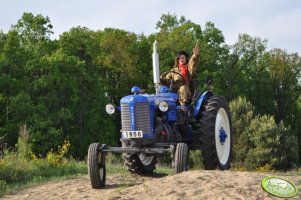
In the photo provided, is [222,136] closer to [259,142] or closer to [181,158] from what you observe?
[181,158]

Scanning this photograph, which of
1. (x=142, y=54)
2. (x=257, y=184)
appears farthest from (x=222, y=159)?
(x=142, y=54)

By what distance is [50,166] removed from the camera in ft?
41.7

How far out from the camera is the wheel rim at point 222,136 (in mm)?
9953

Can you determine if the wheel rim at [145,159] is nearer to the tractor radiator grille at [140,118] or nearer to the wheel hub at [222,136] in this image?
the wheel hub at [222,136]

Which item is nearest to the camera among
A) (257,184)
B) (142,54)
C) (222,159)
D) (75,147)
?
(257,184)

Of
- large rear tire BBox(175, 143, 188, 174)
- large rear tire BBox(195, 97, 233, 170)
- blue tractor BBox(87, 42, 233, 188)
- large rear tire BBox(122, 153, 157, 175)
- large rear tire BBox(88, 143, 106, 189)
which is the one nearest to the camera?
large rear tire BBox(175, 143, 188, 174)

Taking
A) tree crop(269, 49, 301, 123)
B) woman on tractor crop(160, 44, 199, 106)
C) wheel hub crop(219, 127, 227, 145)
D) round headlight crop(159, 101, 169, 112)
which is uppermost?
tree crop(269, 49, 301, 123)

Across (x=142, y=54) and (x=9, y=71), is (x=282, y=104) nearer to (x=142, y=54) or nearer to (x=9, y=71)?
(x=142, y=54)

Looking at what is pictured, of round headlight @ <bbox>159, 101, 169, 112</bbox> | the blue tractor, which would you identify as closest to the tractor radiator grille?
the blue tractor

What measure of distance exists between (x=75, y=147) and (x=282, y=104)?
22.5 meters

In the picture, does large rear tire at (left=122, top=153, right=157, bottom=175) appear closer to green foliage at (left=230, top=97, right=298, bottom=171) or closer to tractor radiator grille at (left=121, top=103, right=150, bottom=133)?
tractor radiator grille at (left=121, top=103, right=150, bottom=133)

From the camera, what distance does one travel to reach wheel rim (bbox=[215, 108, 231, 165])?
32.7 ft
